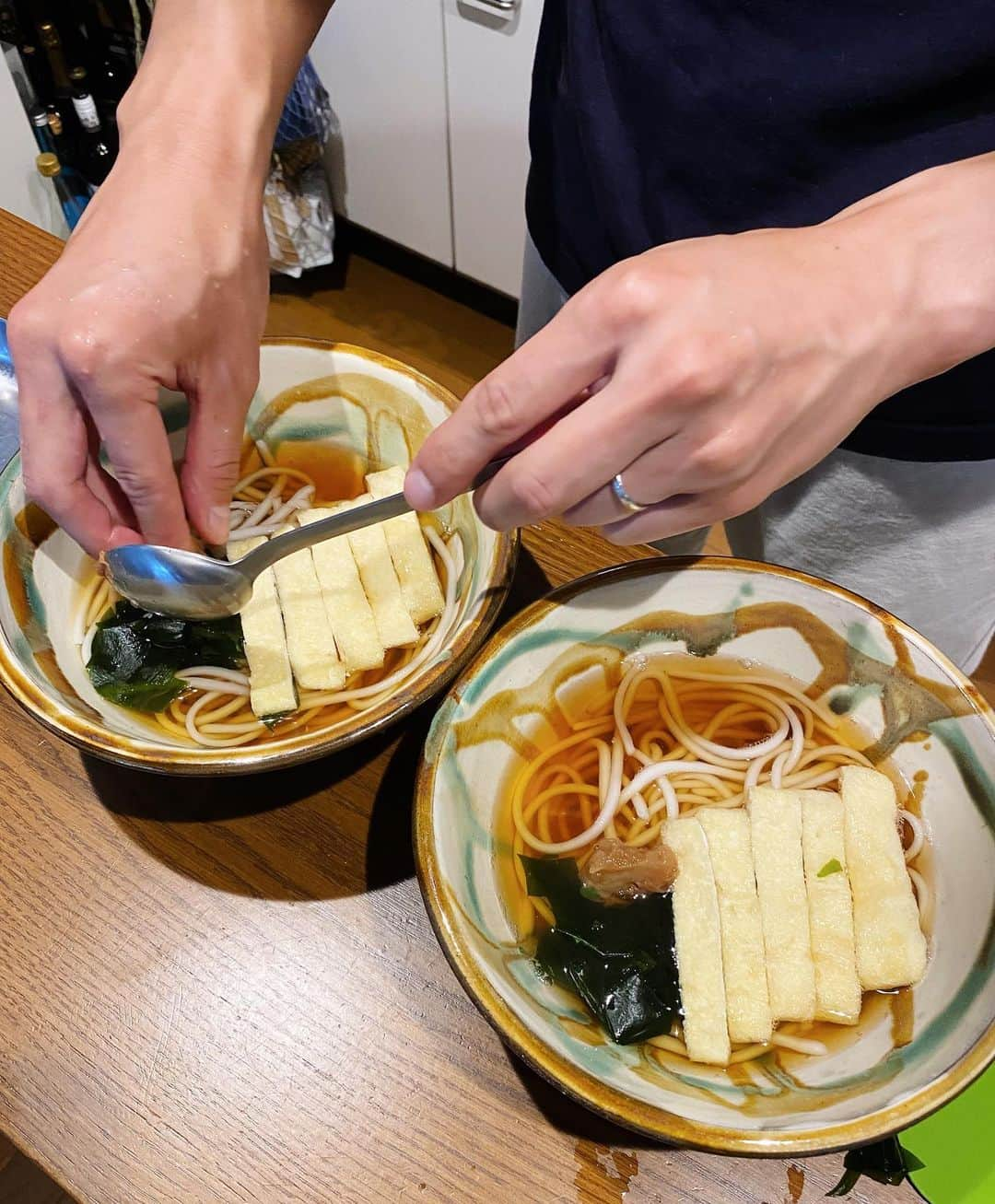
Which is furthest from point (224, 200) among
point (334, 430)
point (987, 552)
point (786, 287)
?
point (987, 552)

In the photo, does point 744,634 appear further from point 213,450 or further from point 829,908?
point 213,450

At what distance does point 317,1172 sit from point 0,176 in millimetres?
2350

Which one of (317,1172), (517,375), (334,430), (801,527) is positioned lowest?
(317,1172)

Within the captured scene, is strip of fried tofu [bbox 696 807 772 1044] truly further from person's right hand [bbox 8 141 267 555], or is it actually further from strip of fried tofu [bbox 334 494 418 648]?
person's right hand [bbox 8 141 267 555]

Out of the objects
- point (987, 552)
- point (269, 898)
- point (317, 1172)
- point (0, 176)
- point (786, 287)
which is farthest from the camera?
point (0, 176)

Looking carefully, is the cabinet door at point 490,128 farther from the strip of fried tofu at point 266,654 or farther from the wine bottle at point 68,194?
the strip of fried tofu at point 266,654

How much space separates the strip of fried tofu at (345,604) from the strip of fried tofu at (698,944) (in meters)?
0.33

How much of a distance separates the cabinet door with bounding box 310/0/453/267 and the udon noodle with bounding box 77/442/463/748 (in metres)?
1.52

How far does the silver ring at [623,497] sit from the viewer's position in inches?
24.2

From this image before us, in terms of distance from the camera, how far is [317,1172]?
2.30 ft

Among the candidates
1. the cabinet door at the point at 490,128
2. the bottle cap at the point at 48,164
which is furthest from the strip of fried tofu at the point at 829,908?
the bottle cap at the point at 48,164

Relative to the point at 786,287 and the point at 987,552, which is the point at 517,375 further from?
the point at 987,552

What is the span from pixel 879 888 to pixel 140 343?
2.41 ft

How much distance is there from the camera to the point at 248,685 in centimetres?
92
